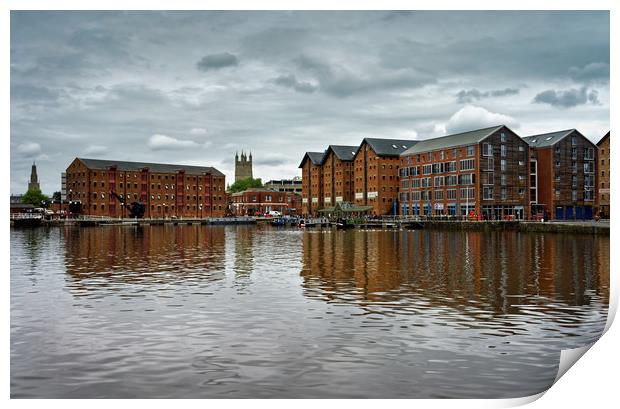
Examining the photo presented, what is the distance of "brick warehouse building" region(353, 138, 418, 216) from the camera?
148 metres

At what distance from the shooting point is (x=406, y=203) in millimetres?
140750

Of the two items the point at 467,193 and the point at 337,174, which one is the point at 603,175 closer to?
the point at 467,193

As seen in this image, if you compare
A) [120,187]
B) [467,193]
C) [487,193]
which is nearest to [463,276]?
[487,193]

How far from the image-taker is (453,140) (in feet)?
415

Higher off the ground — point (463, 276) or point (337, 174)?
point (337, 174)

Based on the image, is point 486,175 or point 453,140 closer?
point 486,175

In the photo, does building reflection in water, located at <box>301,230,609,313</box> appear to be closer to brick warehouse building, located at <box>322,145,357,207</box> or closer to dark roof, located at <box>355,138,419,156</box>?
dark roof, located at <box>355,138,419,156</box>

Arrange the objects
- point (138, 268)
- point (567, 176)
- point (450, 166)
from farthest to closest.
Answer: point (450, 166) → point (567, 176) → point (138, 268)

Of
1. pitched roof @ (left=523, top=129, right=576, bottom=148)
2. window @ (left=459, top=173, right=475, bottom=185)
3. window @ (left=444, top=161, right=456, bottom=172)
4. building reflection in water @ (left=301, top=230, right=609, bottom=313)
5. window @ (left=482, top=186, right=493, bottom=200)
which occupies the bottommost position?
building reflection in water @ (left=301, top=230, right=609, bottom=313)

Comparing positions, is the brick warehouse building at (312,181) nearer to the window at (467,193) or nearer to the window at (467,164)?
the window at (467,164)

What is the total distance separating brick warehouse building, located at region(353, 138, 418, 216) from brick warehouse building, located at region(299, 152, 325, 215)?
27.5m

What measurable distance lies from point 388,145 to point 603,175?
164 ft

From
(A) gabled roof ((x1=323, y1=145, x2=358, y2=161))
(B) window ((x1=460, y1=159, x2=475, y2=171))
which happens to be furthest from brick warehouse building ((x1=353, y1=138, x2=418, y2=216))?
(B) window ((x1=460, y1=159, x2=475, y2=171))

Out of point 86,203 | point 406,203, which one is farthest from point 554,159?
point 86,203
